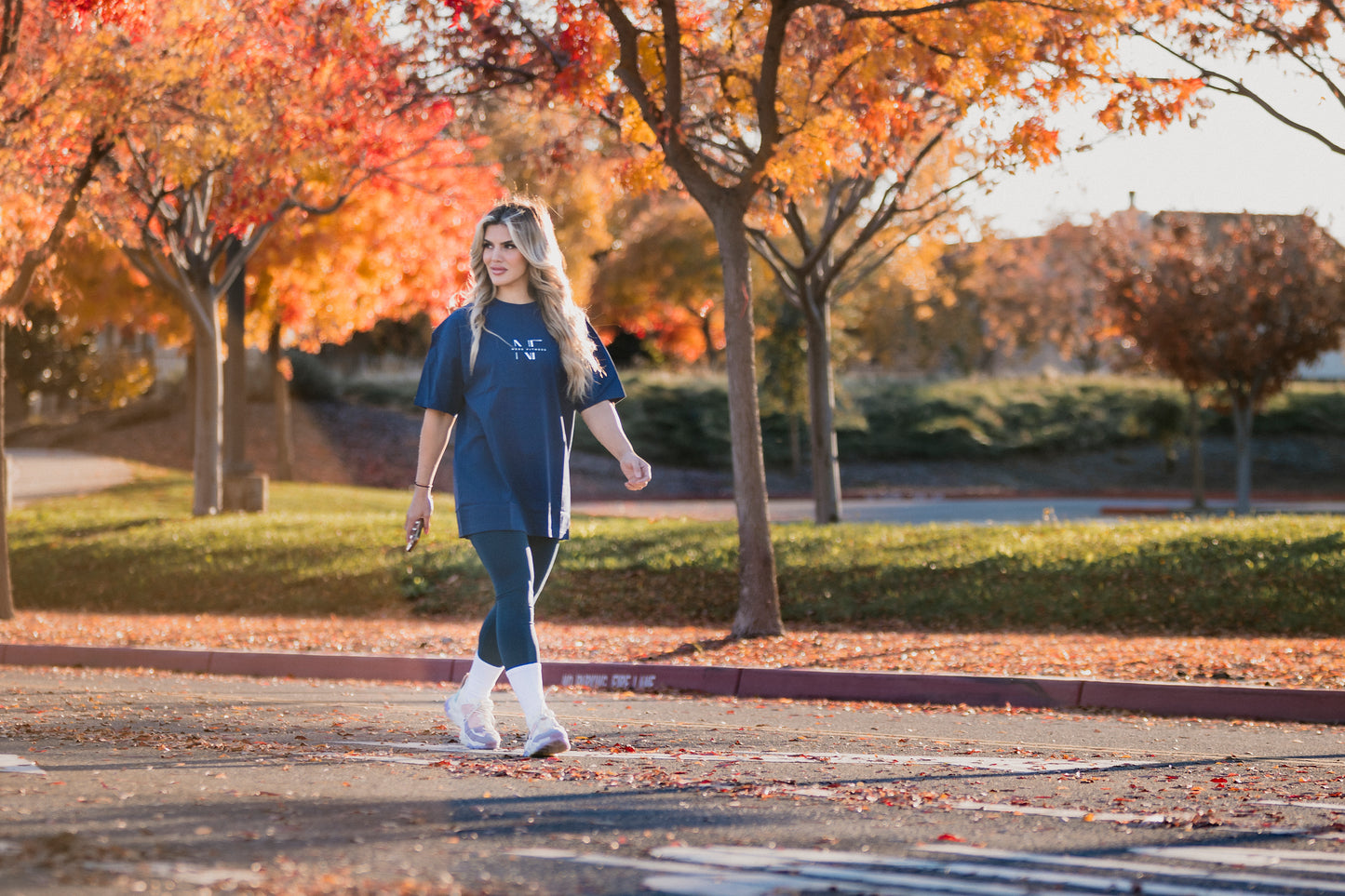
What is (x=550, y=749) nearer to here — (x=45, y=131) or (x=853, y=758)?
(x=853, y=758)

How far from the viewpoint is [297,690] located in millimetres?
8008

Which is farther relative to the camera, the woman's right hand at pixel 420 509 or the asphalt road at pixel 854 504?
the asphalt road at pixel 854 504

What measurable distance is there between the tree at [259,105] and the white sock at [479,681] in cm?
686

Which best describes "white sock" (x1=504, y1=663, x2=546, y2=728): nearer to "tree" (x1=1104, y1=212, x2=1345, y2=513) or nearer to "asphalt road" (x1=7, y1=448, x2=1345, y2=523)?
"asphalt road" (x1=7, y1=448, x2=1345, y2=523)

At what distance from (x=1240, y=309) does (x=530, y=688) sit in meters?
19.2

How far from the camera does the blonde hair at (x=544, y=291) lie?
5.20 meters

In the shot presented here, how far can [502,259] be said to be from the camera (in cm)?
523

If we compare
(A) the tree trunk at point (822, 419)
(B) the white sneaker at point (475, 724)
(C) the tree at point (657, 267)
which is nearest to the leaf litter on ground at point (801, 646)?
(B) the white sneaker at point (475, 724)

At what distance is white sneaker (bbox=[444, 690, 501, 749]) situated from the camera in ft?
17.7

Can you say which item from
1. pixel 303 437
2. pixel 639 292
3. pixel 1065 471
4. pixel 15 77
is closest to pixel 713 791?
pixel 15 77

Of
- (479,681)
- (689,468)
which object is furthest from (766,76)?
(689,468)

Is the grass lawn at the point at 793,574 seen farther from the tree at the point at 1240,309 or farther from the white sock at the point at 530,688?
the tree at the point at 1240,309

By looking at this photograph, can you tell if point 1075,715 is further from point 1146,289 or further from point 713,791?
point 1146,289

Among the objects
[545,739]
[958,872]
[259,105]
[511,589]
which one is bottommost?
[958,872]
